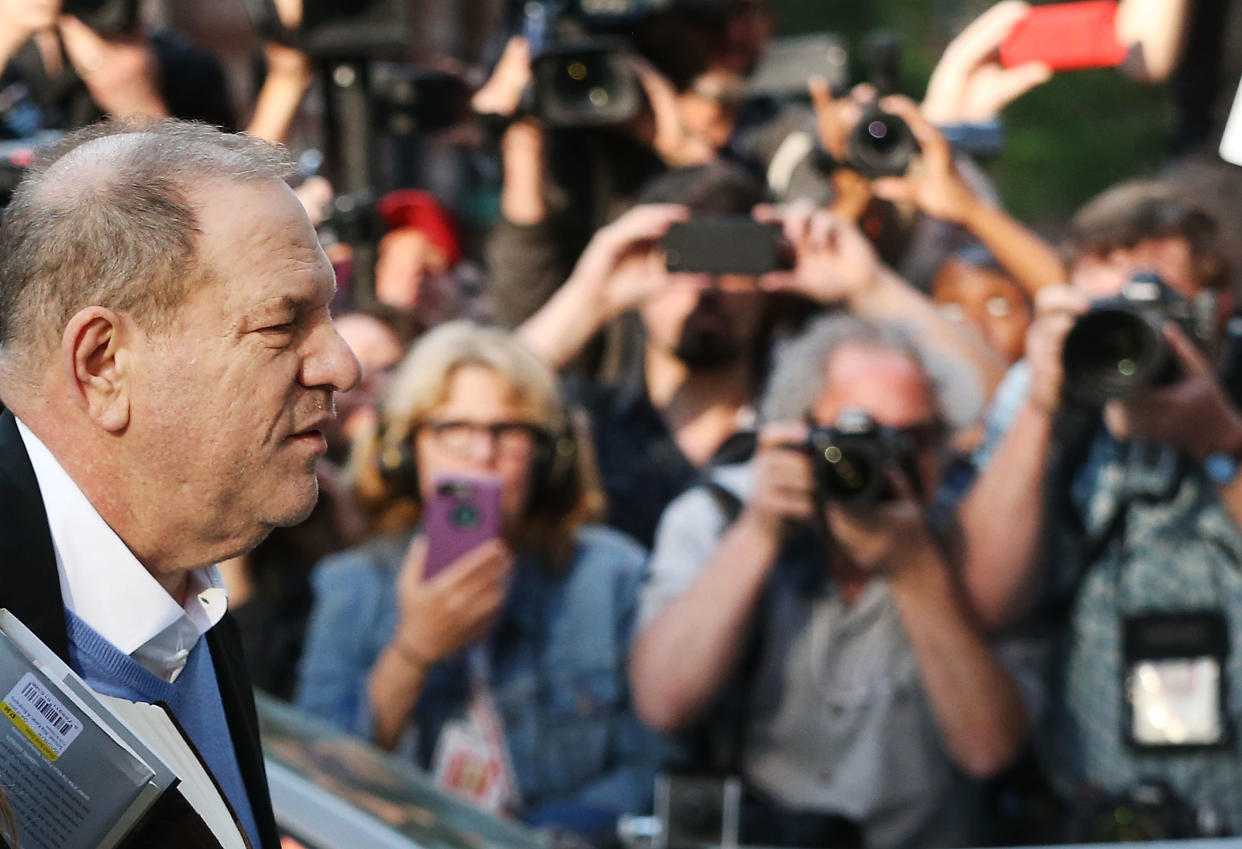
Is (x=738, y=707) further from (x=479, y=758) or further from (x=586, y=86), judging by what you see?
(x=586, y=86)

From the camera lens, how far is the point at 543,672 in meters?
3.22

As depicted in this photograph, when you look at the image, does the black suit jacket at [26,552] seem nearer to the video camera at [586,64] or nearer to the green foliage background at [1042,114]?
the video camera at [586,64]

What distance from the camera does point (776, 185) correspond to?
3760 millimetres

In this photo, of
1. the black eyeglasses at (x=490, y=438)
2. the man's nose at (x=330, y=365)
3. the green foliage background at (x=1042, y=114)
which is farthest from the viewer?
the green foliage background at (x=1042, y=114)

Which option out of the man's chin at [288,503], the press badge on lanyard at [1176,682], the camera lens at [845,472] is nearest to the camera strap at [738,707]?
the camera lens at [845,472]

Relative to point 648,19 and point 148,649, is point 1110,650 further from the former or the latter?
point 148,649

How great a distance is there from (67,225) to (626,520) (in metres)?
2.49

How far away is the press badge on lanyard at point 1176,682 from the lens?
117 inches

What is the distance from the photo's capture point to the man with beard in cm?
348

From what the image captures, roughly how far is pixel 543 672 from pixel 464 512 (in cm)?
35

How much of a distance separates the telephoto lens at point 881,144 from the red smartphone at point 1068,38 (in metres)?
0.38

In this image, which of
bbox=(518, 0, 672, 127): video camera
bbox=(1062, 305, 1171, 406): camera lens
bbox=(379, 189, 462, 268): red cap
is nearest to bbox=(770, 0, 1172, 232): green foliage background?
bbox=(518, 0, 672, 127): video camera

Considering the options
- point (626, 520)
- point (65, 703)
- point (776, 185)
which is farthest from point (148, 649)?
point (776, 185)

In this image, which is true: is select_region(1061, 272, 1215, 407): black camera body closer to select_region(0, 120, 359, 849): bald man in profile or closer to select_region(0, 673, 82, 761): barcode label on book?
select_region(0, 120, 359, 849): bald man in profile
